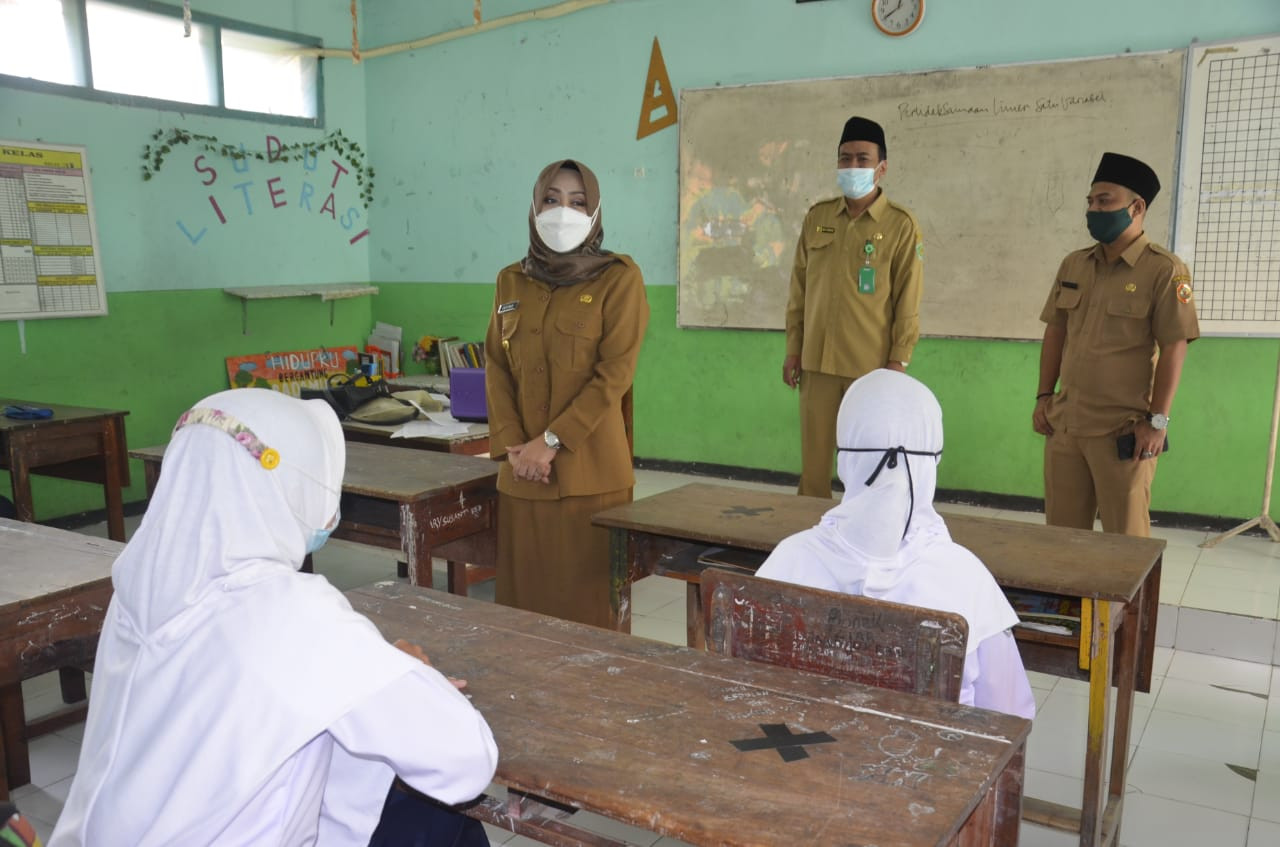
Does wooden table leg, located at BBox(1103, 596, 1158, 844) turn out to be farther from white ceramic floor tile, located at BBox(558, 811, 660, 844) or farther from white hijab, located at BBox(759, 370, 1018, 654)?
white ceramic floor tile, located at BBox(558, 811, 660, 844)

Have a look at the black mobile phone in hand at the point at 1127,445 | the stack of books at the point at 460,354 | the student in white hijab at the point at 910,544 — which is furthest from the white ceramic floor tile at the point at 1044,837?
the stack of books at the point at 460,354

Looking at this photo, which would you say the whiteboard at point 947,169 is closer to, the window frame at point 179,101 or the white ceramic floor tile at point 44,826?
the window frame at point 179,101

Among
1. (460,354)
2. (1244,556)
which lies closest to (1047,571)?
(1244,556)

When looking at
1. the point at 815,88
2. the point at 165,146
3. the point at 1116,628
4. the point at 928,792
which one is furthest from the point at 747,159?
the point at 928,792

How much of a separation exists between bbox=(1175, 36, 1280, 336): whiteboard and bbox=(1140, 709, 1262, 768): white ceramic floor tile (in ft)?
7.64

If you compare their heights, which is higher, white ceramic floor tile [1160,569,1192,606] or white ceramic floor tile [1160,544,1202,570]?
white ceramic floor tile [1160,569,1192,606]

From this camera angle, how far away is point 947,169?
499cm

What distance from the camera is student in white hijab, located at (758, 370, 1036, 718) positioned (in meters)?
1.68

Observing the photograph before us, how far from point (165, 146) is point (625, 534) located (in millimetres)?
4318

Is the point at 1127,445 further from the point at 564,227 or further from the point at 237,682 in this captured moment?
the point at 237,682

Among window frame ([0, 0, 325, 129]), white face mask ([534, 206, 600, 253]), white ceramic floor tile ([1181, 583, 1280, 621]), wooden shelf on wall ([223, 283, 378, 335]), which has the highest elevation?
window frame ([0, 0, 325, 129])

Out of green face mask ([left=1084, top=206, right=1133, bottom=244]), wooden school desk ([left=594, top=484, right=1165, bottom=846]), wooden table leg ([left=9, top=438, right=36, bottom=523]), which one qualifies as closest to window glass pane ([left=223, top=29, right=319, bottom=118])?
wooden table leg ([left=9, top=438, right=36, bottom=523])

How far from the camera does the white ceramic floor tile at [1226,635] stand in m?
→ 3.36

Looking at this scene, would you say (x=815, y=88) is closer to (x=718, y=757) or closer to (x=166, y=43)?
(x=166, y=43)
